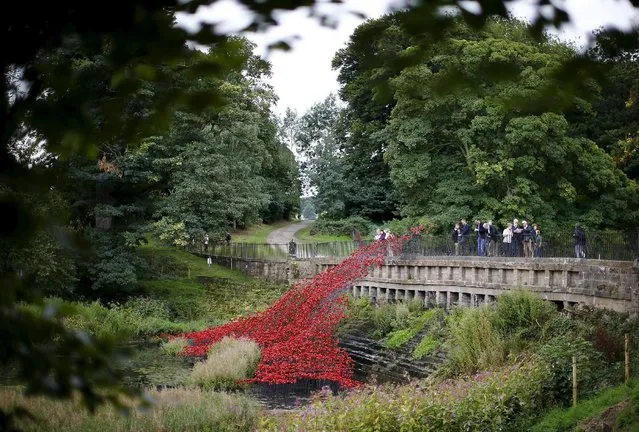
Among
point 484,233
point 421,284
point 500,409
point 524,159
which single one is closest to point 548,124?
point 524,159

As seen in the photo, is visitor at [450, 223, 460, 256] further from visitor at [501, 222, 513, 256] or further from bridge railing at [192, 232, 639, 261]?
visitor at [501, 222, 513, 256]

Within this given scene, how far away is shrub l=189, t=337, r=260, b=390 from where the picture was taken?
19078mm

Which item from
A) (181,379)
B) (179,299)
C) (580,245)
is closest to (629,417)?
(580,245)

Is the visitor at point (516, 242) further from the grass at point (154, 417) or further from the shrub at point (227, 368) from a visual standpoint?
the grass at point (154, 417)

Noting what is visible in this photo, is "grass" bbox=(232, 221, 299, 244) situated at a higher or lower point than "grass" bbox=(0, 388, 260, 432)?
higher

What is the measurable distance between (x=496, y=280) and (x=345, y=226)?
30.2 m

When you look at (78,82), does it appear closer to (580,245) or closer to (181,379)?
(181,379)

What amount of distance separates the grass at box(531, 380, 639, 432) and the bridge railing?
6.35m

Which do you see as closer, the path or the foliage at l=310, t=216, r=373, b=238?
the foliage at l=310, t=216, r=373, b=238

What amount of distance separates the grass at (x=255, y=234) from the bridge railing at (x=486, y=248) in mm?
13072

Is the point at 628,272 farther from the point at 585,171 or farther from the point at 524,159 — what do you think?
the point at 585,171

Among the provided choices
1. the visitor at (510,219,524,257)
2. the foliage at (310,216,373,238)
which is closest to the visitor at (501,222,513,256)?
the visitor at (510,219,524,257)

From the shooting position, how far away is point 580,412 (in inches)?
472

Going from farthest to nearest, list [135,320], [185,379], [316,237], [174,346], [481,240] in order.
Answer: [316,237], [135,320], [174,346], [481,240], [185,379]
